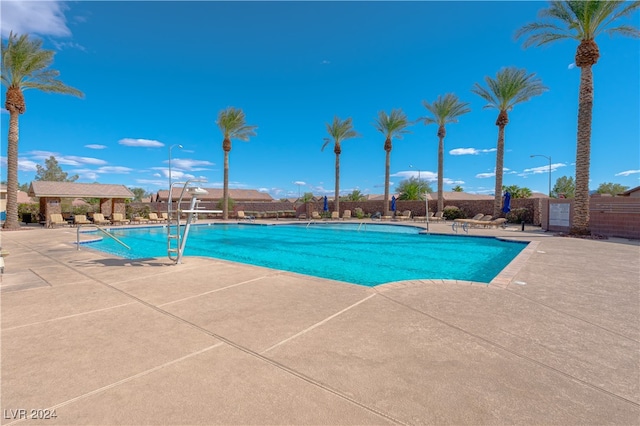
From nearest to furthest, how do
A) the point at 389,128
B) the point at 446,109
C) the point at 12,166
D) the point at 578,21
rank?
the point at 578,21
the point at 12,166
the point at 446,109
the point at 389,128

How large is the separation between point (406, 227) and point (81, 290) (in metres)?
20.2

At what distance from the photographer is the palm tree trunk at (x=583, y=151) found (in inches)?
565

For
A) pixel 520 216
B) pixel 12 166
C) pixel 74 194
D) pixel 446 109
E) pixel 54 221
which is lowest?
pixel 54 221

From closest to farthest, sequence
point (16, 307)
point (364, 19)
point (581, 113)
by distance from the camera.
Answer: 1. point (16, 307)
2. point (581, 113)
3. point (364, 19)

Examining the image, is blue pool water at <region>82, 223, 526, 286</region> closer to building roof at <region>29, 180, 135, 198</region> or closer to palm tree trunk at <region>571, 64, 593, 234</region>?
palm tree trunk at <region>571, 64, 593, 234</region>

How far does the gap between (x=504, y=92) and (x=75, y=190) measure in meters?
35.9

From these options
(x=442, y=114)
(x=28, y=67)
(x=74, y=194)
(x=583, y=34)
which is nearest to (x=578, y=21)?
(x=583, y=34)

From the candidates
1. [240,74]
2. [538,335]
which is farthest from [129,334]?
[240,74]

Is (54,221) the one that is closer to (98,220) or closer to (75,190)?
(98,220)

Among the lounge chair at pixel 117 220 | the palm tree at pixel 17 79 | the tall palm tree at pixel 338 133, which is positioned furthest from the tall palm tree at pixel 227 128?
the palm tree at pixel 17 79

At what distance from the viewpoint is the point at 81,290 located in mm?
4754

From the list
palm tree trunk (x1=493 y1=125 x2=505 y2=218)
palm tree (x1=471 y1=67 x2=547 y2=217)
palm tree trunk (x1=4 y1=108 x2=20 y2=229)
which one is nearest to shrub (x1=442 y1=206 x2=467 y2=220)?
palm tree (x1=471 y1=67 x2=547 y2=217)

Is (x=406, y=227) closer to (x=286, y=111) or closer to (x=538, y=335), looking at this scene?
(x=538, y=335)

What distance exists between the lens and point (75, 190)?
77.3ft
